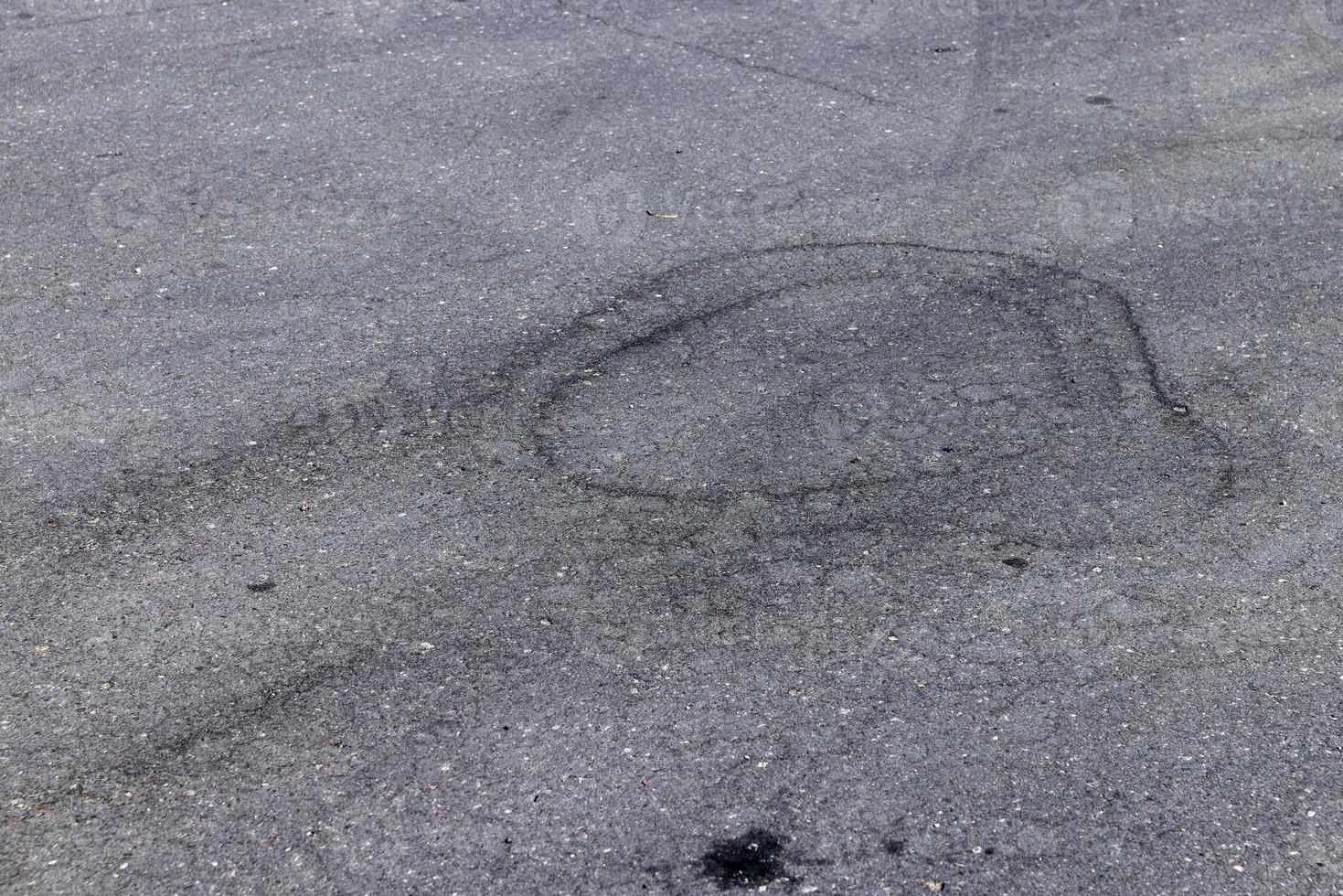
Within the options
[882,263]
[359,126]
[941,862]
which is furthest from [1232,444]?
[359,126]

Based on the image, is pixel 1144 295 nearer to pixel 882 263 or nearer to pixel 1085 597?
pixel 882 263

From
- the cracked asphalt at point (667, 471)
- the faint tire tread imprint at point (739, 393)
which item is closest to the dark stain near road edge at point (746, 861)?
the cracked asphalt at point (667, 471)

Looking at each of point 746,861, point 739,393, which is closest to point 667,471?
point 739,393

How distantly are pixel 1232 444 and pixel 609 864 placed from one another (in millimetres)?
3056

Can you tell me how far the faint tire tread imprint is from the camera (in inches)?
185

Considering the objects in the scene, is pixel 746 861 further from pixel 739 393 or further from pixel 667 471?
pixel 739 393

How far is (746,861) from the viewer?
3.41 metres

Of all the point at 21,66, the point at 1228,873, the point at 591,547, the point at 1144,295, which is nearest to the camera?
the point at 1228,873

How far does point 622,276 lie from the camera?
6.23m

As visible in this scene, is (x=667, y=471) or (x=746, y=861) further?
(x=667, y=471)

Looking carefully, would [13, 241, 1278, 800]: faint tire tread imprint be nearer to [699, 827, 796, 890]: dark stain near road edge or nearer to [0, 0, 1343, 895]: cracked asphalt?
[0, 0, 1343, 895]: cracked asphalt

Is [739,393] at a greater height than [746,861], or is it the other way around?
[739,393]

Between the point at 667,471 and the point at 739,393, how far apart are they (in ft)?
2.03

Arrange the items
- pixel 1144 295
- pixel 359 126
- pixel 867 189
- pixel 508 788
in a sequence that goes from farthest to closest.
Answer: pixel 359 126, pixel 867 189, pixel 1144 295, pixel 508 788
